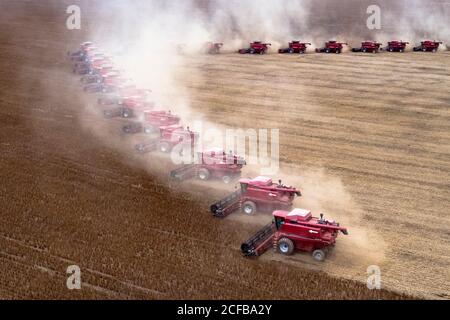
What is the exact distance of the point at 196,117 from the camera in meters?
32.8

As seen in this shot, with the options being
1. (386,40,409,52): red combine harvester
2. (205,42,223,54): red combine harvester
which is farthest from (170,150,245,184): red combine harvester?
(386,40,409,52): red combine harvester

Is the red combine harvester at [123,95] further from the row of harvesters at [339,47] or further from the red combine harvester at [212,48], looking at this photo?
the row of harvesters at [339,47]

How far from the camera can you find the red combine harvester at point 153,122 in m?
28.9

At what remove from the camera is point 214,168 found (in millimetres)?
23359

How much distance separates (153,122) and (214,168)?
7.28 metres

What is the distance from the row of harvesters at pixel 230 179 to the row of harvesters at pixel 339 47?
15277mm

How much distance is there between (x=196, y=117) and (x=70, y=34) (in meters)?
33.0

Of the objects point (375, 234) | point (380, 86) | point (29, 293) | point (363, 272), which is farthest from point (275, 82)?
point (29, 293)

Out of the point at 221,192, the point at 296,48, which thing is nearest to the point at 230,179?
the point at 221,192

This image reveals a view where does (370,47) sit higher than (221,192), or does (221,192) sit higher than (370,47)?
(370,47)

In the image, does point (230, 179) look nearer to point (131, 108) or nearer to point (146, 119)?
point (146, 119)

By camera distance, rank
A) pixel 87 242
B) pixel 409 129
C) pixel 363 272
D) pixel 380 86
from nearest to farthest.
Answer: pixel 363 272 < pixel 87 242 < pixel 409 129 < pixel 380 86
